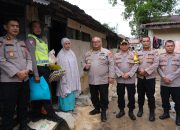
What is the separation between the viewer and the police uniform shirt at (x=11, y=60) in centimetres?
457

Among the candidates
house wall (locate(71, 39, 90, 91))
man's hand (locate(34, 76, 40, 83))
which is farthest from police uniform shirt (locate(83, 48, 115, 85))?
house wall (locate(71, 39, 90, 91))

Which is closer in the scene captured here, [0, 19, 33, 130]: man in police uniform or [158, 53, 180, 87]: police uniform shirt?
[0, 19, 33, 130]: man in police uniform

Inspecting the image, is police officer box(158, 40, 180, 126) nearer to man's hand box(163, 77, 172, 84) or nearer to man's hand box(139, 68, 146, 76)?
man's hand box(163, 77, 172, 84)

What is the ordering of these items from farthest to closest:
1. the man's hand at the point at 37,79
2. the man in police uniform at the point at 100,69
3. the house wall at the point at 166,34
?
the house wall at the point at 166,34 → the man in police uniform at the point at 100,69 → the man's hand at the point at 37,79

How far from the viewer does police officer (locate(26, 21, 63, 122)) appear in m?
5.23

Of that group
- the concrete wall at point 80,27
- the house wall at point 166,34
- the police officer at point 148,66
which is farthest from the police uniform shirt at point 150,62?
the house wall at point 166,34

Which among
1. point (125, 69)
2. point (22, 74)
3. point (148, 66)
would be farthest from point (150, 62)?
point (22, 74)

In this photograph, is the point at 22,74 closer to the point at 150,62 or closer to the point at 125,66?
the point at 125,66

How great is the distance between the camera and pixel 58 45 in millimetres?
8250

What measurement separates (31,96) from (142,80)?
275cm

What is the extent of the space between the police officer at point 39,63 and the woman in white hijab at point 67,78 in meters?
1.04

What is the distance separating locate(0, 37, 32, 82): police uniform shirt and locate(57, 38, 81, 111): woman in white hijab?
2.02 metres

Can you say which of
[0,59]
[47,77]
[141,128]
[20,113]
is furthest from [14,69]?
[141,128]

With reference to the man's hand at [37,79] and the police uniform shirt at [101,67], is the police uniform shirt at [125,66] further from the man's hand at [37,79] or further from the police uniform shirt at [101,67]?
the man's hand at [37,79]
